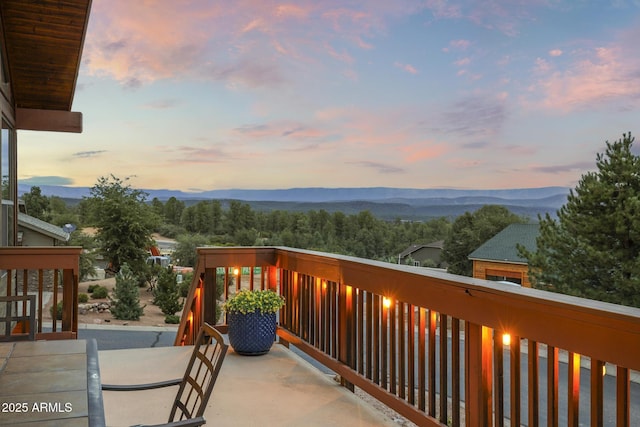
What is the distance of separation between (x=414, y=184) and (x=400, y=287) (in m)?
23.7

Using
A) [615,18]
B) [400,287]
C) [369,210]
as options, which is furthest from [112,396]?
[615,18]

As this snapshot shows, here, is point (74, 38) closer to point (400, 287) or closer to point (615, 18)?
point (400, 287)

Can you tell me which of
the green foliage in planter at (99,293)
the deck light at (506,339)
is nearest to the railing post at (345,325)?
the deck light at (506,339)

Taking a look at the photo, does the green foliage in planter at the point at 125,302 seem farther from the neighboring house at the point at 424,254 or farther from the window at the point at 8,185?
the neighboring house at the point at 424,254

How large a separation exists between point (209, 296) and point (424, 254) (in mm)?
14384

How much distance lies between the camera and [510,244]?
16.5 m

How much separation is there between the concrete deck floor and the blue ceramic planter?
8cm

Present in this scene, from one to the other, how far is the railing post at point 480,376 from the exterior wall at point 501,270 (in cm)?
1435

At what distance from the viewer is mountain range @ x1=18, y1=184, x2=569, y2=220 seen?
1894 centimetres

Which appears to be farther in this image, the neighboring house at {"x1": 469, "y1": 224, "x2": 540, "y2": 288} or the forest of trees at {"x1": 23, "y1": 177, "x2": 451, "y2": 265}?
the forest of trees at {"x1": 23, "y1": 177, "x2": 451, "y2": 265}

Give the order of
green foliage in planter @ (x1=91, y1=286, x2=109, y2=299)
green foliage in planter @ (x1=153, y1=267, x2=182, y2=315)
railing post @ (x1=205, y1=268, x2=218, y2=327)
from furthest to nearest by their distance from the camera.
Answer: green foliage in planter @ (x1=91, y1=286, x2=109, y2=299) → green foliage in planter @ (x1=153, y1=267, x2=182, y2=315) → railing post @ (x1=205, y1=268, x2=218, y2=327)

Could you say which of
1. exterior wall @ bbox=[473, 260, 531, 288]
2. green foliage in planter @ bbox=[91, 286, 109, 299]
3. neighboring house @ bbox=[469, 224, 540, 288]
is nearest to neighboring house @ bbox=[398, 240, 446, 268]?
exterior wall @ bbox=[473, 260, 531, 288]

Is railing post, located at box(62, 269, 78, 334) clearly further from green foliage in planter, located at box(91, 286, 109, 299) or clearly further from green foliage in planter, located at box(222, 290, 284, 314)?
green foliage in planter, located at box(91, 286, 109, 299)

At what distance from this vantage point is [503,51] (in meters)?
22.8
